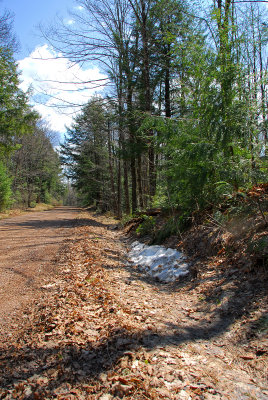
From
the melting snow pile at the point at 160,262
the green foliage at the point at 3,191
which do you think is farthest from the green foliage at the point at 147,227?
the green foliage at the point at 3,191

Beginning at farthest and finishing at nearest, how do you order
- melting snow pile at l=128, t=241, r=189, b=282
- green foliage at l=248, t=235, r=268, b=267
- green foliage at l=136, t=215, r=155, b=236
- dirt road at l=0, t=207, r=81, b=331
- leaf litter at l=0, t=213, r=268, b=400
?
green foliage at l=136, t=215, r=155, b=236
melting snow pile at l=128, t=241, r=189, b=282
dirt road at l=0, t=207, r=81, b=331
green foliage at l=248, t=235, r=268, b=267
leaf litter at l=0, t=213, r=268, b=400

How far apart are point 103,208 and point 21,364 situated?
2189 cm

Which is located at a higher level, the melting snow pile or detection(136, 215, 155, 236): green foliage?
detection(136, 215, 155, 236): green foliage

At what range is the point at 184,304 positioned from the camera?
4039 millimetres

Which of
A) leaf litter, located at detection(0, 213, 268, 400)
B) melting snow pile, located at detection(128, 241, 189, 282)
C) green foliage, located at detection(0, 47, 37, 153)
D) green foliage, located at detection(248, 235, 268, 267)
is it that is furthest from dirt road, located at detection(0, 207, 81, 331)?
green foliage, located at detection(0, 47, 37, 153)

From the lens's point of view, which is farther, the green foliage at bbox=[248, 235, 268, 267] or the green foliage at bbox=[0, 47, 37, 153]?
the green foliage at bbox=[0, 47, 37, 153]

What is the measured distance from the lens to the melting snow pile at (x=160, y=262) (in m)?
5.41

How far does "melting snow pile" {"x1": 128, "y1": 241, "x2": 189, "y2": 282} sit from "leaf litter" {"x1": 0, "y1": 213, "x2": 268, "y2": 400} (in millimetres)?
824

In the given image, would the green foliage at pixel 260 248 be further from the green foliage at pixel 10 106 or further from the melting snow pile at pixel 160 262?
the green foliage at pixel 10 106

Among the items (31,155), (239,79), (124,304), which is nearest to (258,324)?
(124,304)

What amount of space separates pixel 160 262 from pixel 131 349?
11.4 feet

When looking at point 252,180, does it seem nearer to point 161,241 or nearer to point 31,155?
point 161,241

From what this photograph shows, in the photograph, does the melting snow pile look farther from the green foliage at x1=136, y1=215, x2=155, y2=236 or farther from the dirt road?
the dirt road

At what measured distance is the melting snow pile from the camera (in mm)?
5414
